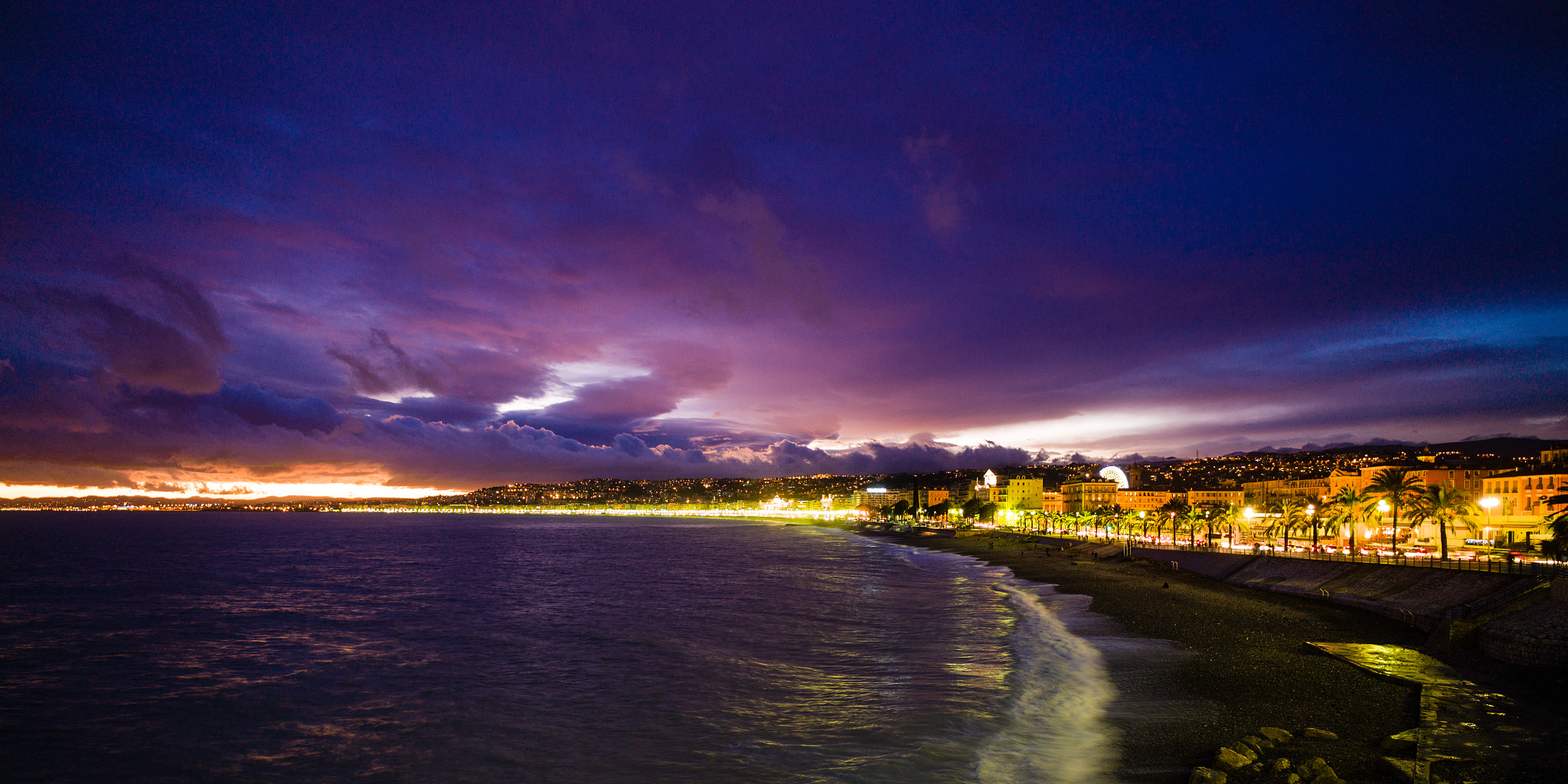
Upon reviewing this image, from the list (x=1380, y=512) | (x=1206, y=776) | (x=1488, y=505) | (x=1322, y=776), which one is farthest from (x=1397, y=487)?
(x=1206, y=776)

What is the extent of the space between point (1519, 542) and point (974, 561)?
51103 mm

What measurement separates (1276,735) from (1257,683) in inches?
290

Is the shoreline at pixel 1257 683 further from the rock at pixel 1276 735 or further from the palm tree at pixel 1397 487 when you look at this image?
the palm tree at pixel 1397 487

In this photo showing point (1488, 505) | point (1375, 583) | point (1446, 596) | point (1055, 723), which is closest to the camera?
point (1055, 723)

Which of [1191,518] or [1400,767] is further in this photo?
[1191,518]

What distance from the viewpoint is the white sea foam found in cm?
1733

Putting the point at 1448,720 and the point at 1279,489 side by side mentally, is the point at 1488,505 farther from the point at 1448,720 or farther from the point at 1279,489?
the point at 1279,489

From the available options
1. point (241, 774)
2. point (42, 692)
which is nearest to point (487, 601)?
point (42, 692)

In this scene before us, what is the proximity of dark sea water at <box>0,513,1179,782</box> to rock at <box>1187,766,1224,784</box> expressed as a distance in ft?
7.49

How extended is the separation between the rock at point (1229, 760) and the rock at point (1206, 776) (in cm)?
37

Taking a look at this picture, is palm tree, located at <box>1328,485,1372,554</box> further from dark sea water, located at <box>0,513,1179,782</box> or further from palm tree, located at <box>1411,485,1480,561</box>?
dark sea water, located at <box>0,513,1179,782</box>

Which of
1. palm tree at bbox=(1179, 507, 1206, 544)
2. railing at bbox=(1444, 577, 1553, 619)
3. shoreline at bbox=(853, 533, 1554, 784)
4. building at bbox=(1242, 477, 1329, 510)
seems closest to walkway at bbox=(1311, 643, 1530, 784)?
shoreline at bbox=(853, 533, 1554, 784)

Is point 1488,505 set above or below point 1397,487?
below

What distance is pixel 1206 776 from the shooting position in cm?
1476
